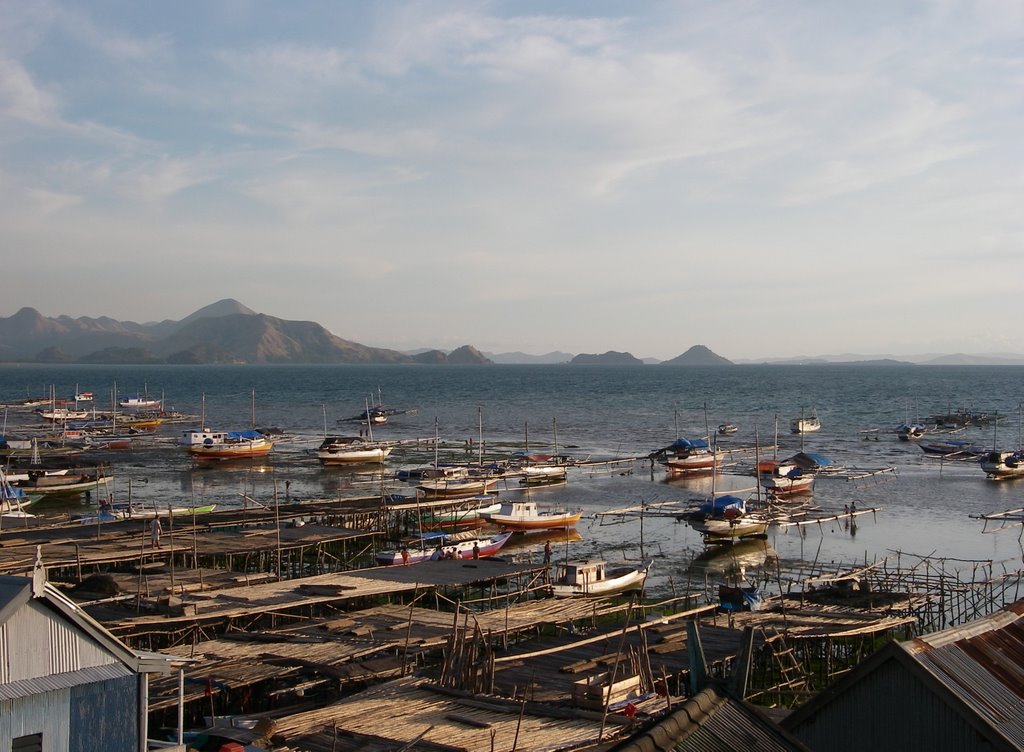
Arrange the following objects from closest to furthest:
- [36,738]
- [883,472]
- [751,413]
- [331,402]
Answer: [36,738] < [883,472] < [751,413] < [331,402]

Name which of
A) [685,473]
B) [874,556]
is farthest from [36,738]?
[685,473]

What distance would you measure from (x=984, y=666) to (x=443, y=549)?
94.4ft

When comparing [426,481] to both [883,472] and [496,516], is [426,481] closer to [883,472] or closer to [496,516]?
[496,516]

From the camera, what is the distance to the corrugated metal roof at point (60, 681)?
37.8 feet

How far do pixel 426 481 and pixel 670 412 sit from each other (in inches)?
3143

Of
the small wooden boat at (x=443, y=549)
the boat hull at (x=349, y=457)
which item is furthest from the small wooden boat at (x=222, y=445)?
the small wooden boat at (x=443, y=549)

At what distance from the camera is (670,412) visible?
136750mm

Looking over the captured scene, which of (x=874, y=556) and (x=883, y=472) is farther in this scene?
(x=883, y=472)

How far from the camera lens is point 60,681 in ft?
39.4

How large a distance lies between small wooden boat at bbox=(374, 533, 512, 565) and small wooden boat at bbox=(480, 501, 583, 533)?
13.5 feet

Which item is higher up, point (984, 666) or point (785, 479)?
point (984, 666)

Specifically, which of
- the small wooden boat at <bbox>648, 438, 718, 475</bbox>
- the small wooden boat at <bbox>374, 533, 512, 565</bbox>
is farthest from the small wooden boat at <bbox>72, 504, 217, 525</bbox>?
the small wooden boat at <bbox>648, 438, 718, 475</bbox>

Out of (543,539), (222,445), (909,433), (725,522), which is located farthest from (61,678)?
(909,433)

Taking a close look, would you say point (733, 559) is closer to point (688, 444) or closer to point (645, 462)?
point (688, 444)
